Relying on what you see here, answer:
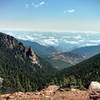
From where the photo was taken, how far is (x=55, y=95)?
32.0m

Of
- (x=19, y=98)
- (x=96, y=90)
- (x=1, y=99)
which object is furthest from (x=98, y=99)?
(x=1, y=99)

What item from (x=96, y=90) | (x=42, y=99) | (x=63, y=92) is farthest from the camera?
(x=63, y=92)

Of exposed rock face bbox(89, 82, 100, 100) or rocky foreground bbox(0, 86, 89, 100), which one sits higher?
exposed rock face bbox(89, 82, 100, 100)

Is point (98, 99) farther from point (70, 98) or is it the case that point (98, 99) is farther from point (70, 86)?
point (70, 86)

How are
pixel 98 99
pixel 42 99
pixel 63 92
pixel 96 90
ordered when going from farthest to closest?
pixel 63 92 < pixel 42 99 < pixel 96 90 < pixel 98 99

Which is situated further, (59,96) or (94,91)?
(59,96)

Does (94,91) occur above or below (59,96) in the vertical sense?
above

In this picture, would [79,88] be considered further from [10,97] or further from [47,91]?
[10,97]

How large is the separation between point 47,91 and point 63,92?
2794 mm

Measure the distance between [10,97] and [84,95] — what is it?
7.56m

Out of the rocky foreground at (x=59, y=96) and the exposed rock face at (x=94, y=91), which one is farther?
the rocky foreground at (x=59, y=96)

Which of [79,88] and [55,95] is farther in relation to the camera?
[79,88]

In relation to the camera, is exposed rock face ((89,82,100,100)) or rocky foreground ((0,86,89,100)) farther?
rocky foreground ((0,86,89,100))

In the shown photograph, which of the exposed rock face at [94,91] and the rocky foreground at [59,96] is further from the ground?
the exposed rock face at [94,91]
